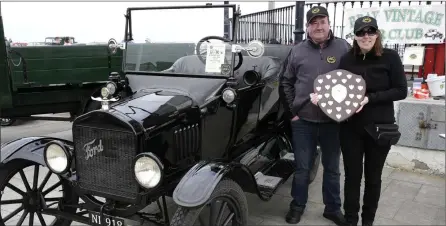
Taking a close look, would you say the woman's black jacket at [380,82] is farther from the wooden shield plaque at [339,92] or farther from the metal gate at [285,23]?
the metal gate at [285,23]

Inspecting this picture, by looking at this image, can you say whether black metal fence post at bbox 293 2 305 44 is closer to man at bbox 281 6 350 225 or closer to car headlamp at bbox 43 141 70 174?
man at bbox 281 6 350 225

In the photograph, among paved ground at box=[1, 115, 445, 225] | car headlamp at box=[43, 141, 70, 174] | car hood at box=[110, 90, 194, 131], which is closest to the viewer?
car hood at box=[110, 90, 194, 131]

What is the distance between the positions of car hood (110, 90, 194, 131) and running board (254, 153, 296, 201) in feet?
3.42

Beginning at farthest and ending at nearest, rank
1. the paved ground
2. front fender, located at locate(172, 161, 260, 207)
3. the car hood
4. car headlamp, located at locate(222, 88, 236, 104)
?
the paved ground, car headlamp, located at locate(222, 88, 236, 104), the car hood, front fender, located at locate(172, 161, 260, 207)

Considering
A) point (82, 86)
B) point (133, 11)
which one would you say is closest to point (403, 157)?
point (133, 11)

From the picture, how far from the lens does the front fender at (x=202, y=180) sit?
249 centimetres

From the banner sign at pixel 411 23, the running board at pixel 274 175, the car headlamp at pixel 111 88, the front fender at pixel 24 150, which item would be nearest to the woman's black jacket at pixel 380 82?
the running board at pixel 274 175

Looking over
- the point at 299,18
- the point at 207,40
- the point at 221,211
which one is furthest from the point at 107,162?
the point at 299,18

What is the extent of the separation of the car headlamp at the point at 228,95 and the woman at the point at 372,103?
664 millimetres

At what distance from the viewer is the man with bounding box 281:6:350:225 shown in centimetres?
340

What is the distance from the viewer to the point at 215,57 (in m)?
3.54

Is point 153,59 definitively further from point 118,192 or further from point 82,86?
point 82,86

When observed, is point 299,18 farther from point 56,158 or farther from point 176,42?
point 56,158

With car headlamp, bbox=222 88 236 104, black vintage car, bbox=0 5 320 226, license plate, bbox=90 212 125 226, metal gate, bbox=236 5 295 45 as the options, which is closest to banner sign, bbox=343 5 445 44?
metal gate, bbox=236 5 295 45
